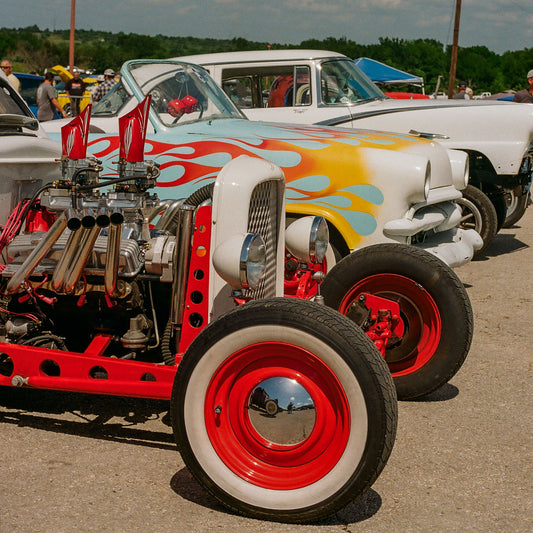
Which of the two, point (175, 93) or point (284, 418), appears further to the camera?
point (175, 93)

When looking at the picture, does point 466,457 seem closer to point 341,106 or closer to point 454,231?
point 454,231

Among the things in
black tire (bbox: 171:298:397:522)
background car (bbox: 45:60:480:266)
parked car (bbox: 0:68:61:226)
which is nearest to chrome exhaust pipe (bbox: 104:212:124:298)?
black tire (bbox: 171:298:397:522)

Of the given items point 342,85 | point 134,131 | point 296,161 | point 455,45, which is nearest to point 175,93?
point 296,161

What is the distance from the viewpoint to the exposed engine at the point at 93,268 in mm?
3367

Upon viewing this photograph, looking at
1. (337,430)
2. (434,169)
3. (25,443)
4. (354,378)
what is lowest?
(25,443)

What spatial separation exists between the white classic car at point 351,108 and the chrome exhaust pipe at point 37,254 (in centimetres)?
601

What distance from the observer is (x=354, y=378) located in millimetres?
Result: 2658

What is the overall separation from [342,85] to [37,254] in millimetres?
6609

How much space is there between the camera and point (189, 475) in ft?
10.5

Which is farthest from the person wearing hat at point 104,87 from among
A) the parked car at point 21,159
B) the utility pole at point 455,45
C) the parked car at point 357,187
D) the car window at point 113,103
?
the utility pole at point 455,45

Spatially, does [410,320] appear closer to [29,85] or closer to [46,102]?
[46,102]

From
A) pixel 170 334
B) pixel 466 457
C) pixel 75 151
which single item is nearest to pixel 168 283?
pixel 170 334

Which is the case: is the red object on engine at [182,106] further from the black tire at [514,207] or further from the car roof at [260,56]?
the black tire at [514,207]

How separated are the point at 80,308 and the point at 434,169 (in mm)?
3296
